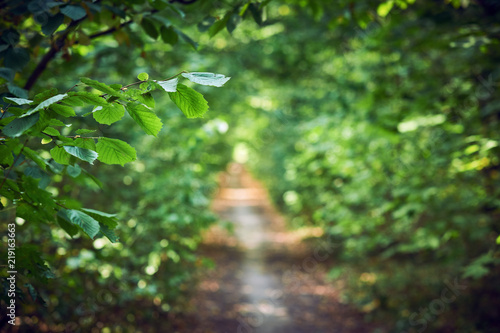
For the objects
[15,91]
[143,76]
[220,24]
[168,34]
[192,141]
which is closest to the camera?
[143,76]

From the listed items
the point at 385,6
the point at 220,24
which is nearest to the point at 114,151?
the point at 220,24

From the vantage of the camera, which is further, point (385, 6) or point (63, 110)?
point (385, 6)

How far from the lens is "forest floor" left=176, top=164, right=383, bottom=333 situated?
5.93 meters

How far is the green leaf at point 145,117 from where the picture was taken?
1.31 metres

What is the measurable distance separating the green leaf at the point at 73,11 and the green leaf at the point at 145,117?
675 millimetres

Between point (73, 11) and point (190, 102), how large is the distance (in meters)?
0.85

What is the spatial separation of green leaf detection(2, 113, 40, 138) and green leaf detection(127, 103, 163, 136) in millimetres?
338

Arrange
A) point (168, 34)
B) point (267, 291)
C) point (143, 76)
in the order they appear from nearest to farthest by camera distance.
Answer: point (143, 76), point (168, 34), point (267, 291)

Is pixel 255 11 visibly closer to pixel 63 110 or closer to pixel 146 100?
pixel 146 100

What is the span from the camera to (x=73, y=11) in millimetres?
1628

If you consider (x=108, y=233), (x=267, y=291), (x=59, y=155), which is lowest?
(x=267, y=291)

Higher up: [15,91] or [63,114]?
[63,114]

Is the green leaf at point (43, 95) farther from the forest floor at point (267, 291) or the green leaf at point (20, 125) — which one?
Result: the forest floor at point (267, 291)

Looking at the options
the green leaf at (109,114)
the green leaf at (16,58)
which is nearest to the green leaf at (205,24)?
the green leaf at (16,58)
